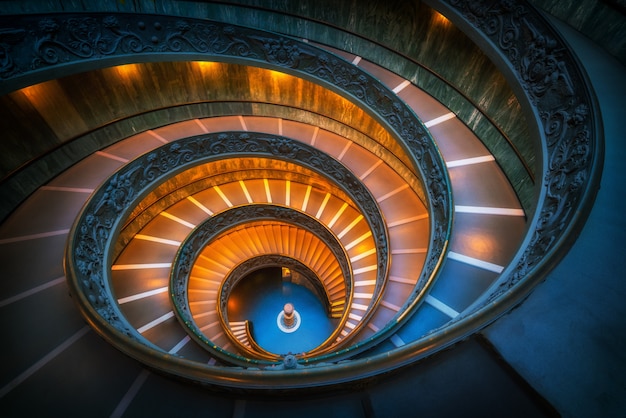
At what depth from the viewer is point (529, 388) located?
1.77m

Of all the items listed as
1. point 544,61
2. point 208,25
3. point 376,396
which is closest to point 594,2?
point 544,61

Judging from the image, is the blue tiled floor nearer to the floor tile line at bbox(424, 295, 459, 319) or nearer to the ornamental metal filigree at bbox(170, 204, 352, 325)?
the ornamental metal filigree at bbox(170, 204, 352, 325)

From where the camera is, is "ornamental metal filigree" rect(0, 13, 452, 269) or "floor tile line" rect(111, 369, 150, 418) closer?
"floor tile line" rect(111, 369, 150, 418)

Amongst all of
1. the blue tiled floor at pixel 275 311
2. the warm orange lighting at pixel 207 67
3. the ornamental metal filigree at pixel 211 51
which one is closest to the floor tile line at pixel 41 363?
the ornamental metal filigree at pixel 211 51

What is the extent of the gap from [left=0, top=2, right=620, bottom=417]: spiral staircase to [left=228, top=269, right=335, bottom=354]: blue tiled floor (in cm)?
20

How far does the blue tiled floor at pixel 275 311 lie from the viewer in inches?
484

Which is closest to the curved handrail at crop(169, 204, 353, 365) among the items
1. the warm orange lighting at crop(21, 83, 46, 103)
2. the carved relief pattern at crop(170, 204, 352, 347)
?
the carved relief pattern at crop(170, 204, 352, 347)

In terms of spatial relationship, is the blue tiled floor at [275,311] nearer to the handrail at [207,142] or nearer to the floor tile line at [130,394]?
the handrail at [207,142]

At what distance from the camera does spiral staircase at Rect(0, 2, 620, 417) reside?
229 cm

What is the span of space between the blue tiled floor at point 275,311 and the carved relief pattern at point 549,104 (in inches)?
430

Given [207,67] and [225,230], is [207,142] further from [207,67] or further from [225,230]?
[225,230]

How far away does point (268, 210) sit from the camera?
1081 centimetres

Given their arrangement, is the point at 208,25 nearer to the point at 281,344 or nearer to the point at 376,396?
the point at 376,396

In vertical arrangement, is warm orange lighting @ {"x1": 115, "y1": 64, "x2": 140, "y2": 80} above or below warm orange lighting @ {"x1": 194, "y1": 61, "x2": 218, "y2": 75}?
below
